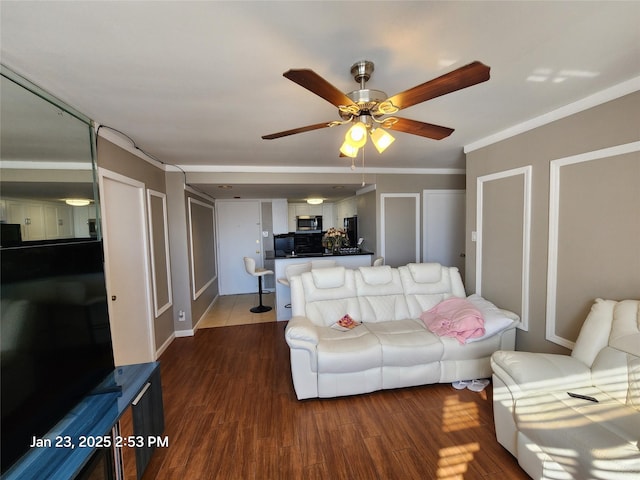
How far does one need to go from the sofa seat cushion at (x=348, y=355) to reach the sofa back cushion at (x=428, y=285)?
89cm

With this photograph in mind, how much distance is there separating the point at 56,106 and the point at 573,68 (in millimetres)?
3114

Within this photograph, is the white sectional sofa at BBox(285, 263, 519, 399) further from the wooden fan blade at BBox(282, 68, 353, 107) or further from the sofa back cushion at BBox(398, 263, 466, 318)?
the wooden fan blade at BBox(282, 68, 353, 107)

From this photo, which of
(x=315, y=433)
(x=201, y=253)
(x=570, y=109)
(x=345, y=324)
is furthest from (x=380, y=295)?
(x=201, y=253)

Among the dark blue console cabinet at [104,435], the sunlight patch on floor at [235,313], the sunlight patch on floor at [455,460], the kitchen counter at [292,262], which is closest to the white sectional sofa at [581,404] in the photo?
the sunlight patch on floor at [455,460]

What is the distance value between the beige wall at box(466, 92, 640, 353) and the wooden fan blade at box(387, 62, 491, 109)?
5.07 ft

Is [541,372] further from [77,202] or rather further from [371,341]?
[77,202]

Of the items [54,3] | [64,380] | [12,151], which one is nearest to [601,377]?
[64,380]

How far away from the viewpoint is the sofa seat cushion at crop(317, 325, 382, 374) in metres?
2.24

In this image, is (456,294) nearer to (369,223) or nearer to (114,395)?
(369,223)

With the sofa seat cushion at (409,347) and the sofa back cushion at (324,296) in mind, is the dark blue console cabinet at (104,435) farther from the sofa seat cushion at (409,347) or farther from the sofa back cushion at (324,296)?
the sofa seat cushion at (409,347)

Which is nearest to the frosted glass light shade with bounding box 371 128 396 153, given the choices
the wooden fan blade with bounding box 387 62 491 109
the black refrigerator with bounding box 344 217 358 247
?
the wooden fan blade with bounding box 387 62 491 109

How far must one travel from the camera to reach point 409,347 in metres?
2.33

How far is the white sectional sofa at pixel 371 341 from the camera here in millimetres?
2295

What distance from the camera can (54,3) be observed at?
1032mm
